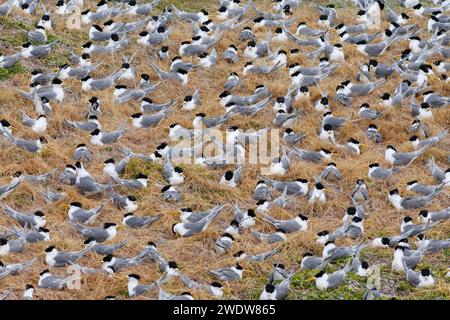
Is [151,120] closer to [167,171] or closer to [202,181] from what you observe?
[167,171]

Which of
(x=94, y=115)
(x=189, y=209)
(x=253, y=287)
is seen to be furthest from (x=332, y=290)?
(x=94, y=115)

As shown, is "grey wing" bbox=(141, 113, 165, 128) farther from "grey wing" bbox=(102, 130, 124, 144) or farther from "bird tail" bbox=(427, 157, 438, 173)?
"bird tail" bbox=(427, 157, 438, 173)

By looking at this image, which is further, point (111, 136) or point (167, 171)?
point (111, 136)

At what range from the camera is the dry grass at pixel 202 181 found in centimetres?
934

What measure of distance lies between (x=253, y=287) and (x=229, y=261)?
453 mm

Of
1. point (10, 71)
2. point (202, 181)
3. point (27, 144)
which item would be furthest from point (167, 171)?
point (10, 71)

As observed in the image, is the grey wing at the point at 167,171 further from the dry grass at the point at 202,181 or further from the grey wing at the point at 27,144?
the grey wing at the point at 27,144

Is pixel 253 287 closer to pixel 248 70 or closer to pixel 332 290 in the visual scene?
pixel 332 290

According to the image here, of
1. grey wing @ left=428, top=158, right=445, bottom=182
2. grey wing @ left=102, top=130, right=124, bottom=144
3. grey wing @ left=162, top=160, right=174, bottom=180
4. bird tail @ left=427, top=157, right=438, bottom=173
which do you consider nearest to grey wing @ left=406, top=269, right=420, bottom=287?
grey wing @ left=428, top=158, right=445, bottom=182

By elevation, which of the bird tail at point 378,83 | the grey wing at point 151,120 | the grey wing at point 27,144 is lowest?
the bird tail at point 378,83

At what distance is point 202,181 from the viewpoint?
10992 millimetres

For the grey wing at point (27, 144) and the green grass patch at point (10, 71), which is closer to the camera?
the grey wing at point (27, 144)

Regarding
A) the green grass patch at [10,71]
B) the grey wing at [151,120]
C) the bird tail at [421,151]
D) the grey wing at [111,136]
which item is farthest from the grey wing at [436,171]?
the green grass patch at [10,71]

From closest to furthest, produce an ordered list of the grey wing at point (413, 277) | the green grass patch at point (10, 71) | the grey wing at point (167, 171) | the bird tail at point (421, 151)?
the grey wing at point (413, 277)
the grey wing at point (167, 171)
the bird tail at point (421, 151)
the green grass patch at point (10, 71)
